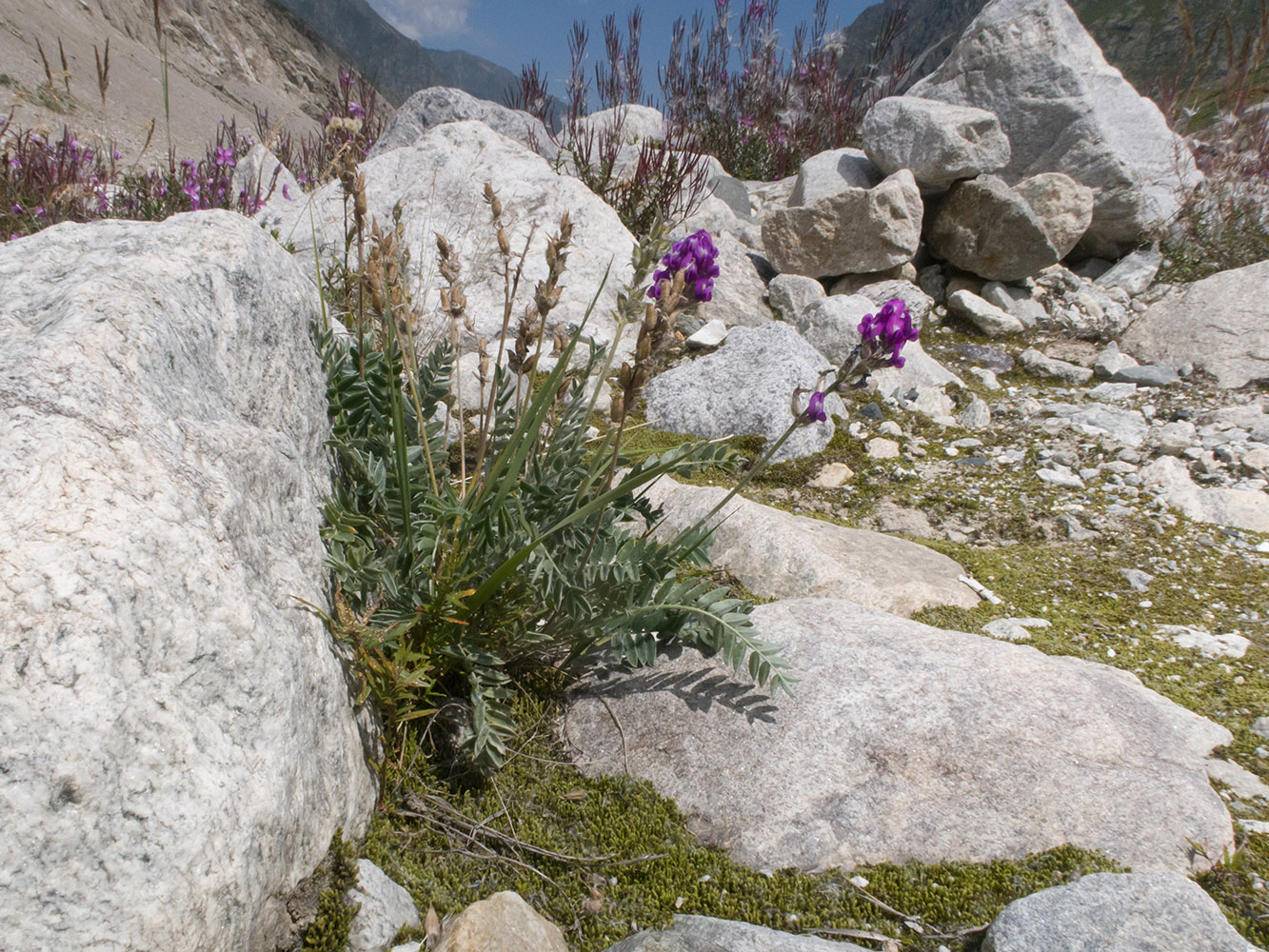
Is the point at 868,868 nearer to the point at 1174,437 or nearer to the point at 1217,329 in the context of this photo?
Result: the point at 1174,437

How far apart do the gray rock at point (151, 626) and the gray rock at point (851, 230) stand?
18.8 feet

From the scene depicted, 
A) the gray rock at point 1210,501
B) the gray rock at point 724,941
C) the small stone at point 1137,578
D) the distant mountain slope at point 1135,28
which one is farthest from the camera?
the distant mountain slope at point 1135,28

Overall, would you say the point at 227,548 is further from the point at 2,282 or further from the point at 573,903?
the point at 573,903

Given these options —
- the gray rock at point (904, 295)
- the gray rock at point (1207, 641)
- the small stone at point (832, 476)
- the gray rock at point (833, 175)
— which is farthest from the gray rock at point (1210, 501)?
the gray rock at point (833, 175)

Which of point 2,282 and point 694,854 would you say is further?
point 694,854

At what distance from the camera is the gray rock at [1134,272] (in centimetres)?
684

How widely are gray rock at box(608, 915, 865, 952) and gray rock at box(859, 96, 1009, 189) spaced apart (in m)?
6.79

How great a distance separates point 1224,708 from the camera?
8.38ft

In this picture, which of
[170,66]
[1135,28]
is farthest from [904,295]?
[1135,28]

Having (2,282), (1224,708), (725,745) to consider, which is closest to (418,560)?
(725,745)

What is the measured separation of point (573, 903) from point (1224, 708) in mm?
2197

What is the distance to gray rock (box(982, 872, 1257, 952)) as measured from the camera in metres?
1.54

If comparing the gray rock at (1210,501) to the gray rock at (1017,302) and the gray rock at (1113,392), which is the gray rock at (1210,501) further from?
the gray rock at (1017,302)

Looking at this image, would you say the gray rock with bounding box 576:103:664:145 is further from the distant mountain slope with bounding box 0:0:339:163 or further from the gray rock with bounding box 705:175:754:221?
the distant mountain slope with bounding box 0:0:339:163
